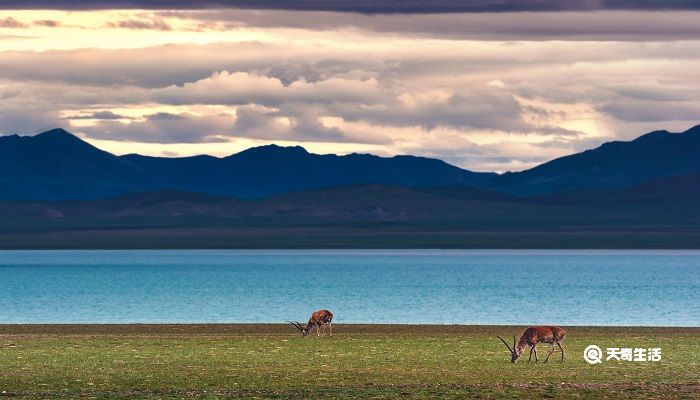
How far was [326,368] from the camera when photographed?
1313 inches

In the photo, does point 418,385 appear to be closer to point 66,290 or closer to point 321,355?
point 321,355

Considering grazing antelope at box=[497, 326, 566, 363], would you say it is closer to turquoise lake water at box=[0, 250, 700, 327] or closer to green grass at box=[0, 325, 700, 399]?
green grass at box=[0, 325, 700, 399]

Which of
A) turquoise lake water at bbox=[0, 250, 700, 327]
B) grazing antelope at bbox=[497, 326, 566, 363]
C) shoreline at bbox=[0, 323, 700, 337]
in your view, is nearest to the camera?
grazing antelope at bbox=[497, 326, 566, 363]

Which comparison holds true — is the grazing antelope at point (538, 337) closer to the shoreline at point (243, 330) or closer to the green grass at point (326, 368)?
the green grass at point (326, 368)

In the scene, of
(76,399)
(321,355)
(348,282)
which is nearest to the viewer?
(76,399)

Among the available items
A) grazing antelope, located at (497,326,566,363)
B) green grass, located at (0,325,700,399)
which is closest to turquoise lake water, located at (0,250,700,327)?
green grass, located at (0,325,700,399)

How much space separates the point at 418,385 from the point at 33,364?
1035 cm

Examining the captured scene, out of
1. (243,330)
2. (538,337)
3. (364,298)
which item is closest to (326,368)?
(538,337)

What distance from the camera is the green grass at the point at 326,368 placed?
93.1 feet

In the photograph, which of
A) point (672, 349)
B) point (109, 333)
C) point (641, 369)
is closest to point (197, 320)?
point (109, 333)

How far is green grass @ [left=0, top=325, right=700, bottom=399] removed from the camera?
28375mm

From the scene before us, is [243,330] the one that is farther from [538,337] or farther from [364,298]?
[364,298]

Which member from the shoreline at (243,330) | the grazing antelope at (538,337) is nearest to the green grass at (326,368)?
the grazing antelope at (538,337)

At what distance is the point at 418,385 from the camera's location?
29406mm
